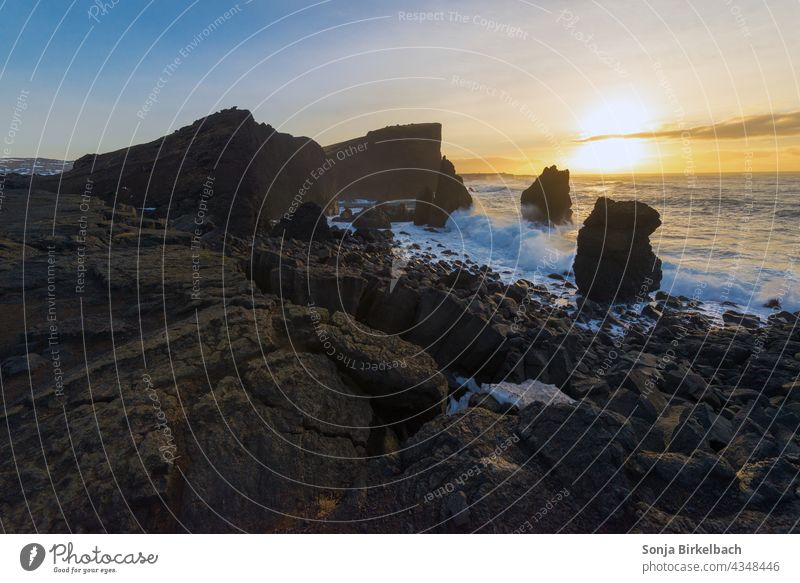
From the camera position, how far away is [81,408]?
590 centimetres

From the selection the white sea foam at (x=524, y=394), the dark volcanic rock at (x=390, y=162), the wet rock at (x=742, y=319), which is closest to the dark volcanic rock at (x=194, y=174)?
the white sea foam at (x=524, y=394)

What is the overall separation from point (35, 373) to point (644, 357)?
15.4m

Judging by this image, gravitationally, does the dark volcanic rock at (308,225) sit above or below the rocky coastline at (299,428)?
above

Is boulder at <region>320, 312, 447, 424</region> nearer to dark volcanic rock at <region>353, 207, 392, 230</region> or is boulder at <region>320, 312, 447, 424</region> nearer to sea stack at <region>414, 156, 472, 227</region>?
dark volcanic rock at <region>353, 207, 392, 230</region>

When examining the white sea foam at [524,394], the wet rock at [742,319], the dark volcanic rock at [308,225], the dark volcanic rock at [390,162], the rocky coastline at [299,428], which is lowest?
the wet rock at [742,319]

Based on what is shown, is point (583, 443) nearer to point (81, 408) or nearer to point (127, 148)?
point (81, 408)

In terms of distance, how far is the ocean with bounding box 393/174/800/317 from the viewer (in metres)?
26.8

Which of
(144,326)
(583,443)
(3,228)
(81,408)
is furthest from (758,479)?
(3,228)

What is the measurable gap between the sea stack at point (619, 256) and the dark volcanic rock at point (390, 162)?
2377 inches
